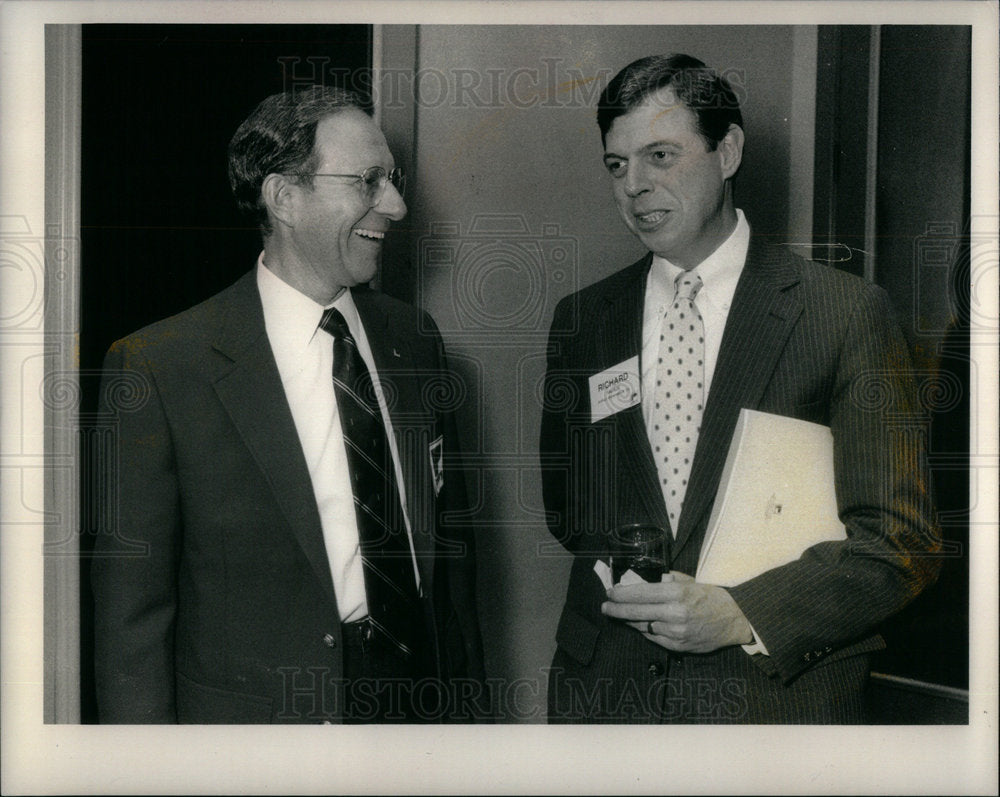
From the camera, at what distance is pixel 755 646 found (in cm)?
223

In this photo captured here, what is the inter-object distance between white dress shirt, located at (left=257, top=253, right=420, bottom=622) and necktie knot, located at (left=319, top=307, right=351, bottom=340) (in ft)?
0.04

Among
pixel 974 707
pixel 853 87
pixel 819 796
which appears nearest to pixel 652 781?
pixel 819 796

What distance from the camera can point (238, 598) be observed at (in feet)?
7.20

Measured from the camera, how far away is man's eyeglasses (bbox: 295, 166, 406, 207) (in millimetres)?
2270

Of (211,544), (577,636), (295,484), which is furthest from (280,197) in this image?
(577,636)

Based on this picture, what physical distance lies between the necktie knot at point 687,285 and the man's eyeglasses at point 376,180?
0.61 meters

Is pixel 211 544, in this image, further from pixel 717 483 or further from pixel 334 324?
pixel 717 483

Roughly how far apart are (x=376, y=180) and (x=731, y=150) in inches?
29.6

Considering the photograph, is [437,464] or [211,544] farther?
[437,464]

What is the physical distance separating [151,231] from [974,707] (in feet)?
6.72

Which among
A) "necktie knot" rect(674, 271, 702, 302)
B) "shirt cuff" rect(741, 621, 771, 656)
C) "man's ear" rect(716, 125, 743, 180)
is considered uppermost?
"man's ear" rect(716, 125, 743, 180)

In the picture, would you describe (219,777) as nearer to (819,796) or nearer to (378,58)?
(819,796)

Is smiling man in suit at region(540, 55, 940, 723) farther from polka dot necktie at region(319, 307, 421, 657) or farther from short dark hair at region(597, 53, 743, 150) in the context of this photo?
polka dot necktie at region(319, 307, 421, 657)

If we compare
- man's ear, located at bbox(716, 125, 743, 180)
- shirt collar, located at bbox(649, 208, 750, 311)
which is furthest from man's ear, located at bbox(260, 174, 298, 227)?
man's ear, located at bbox(716, 125, 743, 180)
